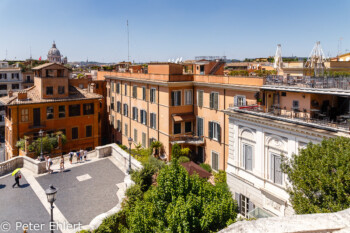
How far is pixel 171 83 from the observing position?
104 ft

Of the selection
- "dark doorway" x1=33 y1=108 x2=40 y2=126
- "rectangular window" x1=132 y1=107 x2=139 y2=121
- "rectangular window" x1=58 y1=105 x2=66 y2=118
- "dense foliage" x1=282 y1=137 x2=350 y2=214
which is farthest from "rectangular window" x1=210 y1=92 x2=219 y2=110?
"dark doorway" x1=33 y1=108 x2=40 y2=126

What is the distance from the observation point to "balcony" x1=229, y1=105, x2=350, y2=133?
1619 centimetres

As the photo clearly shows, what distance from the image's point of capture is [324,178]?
1145cm

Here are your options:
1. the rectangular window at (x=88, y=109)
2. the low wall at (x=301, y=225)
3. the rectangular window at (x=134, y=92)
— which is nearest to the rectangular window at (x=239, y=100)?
the rectangular window at (x=134, y=92)

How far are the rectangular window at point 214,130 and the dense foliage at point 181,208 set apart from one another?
1579 cm

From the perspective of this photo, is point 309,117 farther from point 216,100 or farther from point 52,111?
point 52,111

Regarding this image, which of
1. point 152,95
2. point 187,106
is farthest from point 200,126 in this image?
point 152,95

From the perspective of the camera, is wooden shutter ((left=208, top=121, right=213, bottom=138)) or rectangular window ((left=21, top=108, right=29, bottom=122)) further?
rectangular window ((left=21, top=108, right=29, bottom=122))

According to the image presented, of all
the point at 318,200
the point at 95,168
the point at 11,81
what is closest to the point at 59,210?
the point at 95,168

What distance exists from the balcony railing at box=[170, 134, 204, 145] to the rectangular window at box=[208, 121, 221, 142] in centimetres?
162

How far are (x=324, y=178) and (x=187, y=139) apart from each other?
2174 cm

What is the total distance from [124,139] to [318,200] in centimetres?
3478

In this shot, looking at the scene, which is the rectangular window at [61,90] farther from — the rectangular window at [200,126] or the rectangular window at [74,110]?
the rectangular window at [200,126]

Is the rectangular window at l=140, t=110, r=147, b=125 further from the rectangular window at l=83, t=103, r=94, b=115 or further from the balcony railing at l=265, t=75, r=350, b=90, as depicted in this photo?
the balcony railing at l=265, t=75, r=350, b=90
